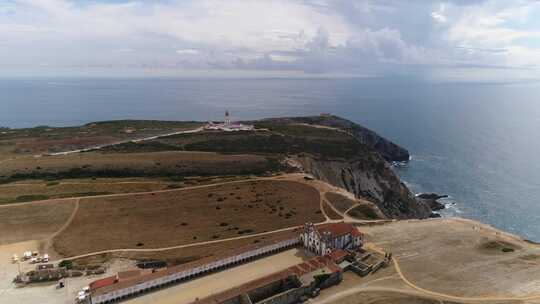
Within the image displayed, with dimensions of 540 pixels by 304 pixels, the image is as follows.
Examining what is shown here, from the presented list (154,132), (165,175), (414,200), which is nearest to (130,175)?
(165,175)

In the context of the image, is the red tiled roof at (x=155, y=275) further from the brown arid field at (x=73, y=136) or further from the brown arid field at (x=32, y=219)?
the brown arid field at (x=73, y=136)

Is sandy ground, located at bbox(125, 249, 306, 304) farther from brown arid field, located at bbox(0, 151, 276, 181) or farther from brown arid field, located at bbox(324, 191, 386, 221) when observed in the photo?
brown arid field, located at bbox(0, 151, 276, 181)

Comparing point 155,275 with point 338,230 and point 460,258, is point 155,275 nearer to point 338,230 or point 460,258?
point 338,230

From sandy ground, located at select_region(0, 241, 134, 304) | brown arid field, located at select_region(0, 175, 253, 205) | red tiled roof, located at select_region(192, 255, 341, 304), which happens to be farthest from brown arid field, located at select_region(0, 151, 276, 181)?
→ red tiled roof, located at select_region(192, 255, 341, 304)

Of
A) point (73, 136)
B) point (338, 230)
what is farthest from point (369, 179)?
point (73, 136)

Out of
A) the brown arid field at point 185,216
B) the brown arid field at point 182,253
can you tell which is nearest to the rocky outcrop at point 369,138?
the brown arid field at point 185,216
